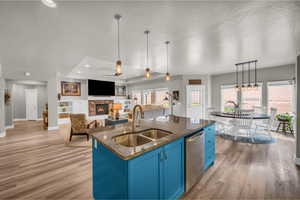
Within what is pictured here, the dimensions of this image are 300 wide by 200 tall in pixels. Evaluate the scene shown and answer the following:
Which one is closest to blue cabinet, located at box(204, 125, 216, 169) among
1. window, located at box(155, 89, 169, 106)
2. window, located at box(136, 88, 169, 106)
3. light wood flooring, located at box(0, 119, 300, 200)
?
light wood flooring, located at box(0, 119, 300, 200)

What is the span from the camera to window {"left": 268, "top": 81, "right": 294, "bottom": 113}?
4515mm

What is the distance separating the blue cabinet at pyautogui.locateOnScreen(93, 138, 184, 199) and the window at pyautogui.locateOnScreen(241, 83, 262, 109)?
5.44 meters

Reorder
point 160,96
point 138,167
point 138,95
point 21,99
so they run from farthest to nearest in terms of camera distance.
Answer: point 138,95 < point 160,96 < point 21,99 < point 138,167

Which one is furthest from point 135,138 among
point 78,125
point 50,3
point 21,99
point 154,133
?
point 21,99

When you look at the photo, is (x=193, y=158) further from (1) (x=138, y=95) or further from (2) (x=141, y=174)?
(1) (x=138, y=95)

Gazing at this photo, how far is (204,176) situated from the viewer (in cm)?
215

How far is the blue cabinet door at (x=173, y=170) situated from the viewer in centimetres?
140

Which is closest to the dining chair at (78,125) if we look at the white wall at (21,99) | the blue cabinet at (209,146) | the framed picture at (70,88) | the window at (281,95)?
the blue cabinet at (209,146)

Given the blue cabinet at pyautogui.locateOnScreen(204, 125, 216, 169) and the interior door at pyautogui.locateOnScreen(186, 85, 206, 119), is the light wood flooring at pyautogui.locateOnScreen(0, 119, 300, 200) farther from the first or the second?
the interior door at pyautogui.locateOnScreen(186, 85, 206, 119)

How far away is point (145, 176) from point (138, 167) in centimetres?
15

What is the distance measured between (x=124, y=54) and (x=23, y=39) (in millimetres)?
1991

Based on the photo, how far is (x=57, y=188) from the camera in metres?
1.87

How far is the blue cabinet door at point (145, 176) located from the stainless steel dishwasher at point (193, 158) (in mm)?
567

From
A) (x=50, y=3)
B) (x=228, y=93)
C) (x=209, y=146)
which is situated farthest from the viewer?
(x=228, y=93)
